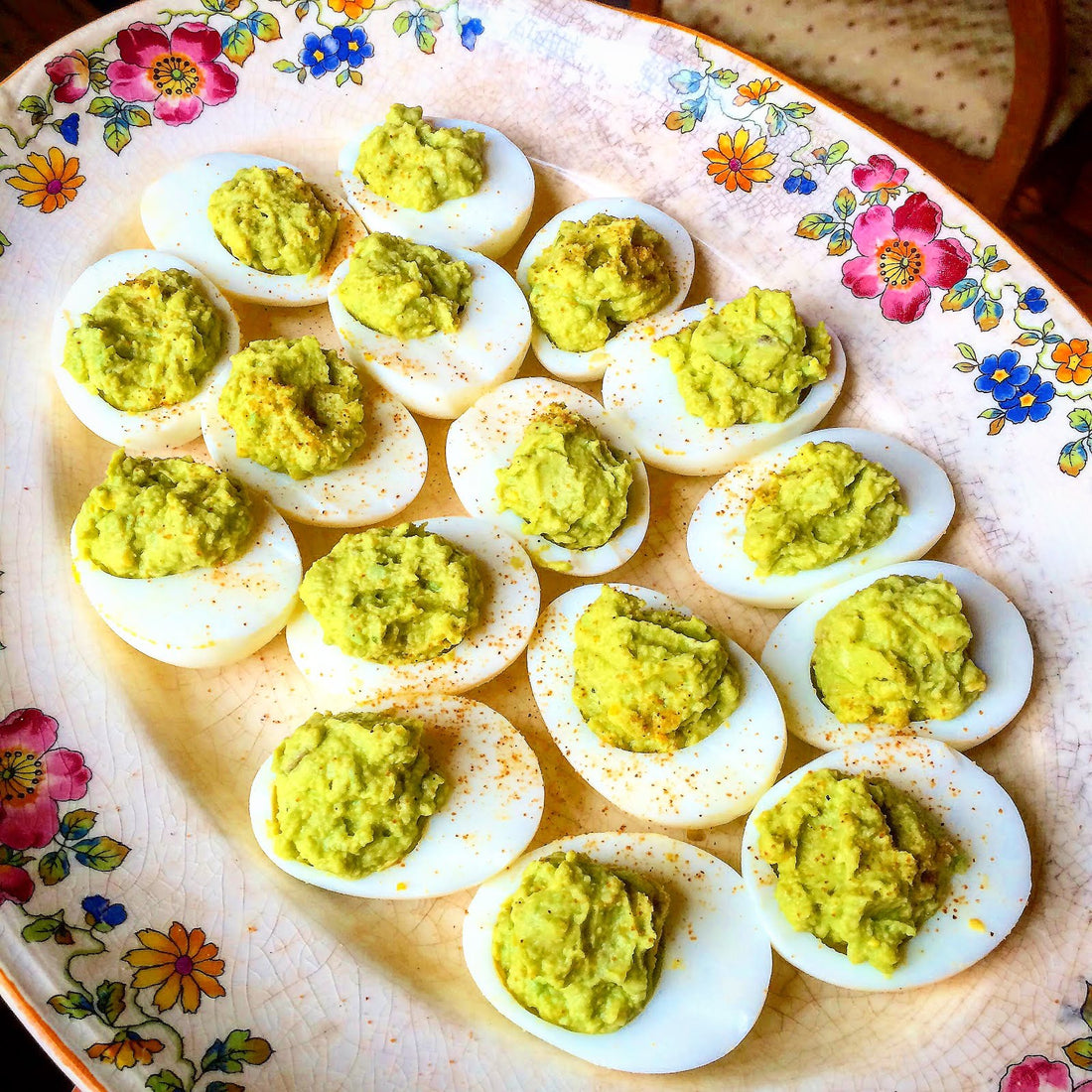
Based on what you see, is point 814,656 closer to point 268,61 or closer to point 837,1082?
point 837,1082

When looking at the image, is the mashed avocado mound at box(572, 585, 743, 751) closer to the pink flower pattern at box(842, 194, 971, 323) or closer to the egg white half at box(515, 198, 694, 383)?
the egg white half at box(515, 198, 694, 383)

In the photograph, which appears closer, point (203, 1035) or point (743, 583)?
point (203, 1035)

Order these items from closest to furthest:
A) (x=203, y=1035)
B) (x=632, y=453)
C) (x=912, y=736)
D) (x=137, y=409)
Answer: (x=203, y=1035) → (x=912, y=736) → (x=137, y=409) → (x=632, y=453)

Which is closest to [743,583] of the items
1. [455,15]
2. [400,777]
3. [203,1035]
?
[400,777]

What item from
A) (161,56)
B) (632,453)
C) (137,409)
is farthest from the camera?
(161,56)

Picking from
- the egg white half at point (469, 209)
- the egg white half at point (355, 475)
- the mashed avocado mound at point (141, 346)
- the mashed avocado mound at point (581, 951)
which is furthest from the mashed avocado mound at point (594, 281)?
the mashed avocado mound at point (581, 951)

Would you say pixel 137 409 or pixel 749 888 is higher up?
pixel 137 409

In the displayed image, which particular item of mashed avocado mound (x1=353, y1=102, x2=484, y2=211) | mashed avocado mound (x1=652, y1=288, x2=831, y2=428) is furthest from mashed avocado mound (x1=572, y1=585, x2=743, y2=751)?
mashed avocado mound (x1=353, y1=102, x2=484, y2=211)
